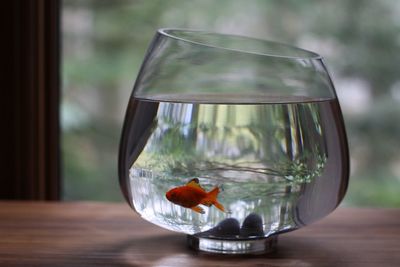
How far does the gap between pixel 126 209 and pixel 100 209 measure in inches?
1.6

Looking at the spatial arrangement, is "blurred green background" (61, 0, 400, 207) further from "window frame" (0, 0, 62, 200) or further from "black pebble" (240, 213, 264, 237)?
"black pebble" (240, 213, 264, 237)

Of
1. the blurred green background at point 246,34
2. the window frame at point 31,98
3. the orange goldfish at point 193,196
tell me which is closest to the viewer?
the orange goldfish at point 193,196

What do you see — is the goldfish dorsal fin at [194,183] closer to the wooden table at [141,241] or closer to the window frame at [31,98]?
the wooden table at [141,241]

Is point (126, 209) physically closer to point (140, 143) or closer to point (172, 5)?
point (140, 143)

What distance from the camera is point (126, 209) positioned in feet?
3.24

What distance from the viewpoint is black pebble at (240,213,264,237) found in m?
0.69

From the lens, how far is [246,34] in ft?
6.62

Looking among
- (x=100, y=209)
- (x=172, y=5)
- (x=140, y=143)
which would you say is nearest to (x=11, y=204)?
(x=100, y=209)

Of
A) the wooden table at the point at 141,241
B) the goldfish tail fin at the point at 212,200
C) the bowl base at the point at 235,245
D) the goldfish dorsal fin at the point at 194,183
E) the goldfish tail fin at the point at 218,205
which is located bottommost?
the wooden table at the point at 141,241

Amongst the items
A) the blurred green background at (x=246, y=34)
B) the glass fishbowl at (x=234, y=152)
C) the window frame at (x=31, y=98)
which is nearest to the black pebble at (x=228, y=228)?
the glass fishbowl at (x=234, y=152)

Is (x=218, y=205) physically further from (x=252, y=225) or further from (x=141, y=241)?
(x=141, y=241)

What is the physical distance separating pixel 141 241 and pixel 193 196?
0.17 m

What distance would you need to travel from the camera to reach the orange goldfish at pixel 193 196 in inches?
25.9

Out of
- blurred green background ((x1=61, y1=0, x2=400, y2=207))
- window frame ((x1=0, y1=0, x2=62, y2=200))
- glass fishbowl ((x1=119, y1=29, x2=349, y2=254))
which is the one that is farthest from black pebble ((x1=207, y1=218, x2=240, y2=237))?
blurred green background ((x1=61, y1=0, x2=400, y2=207))
